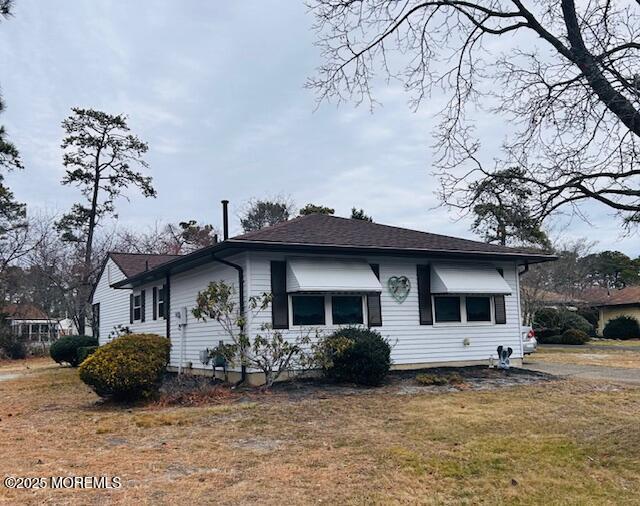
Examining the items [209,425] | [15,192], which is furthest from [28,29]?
[15,192]

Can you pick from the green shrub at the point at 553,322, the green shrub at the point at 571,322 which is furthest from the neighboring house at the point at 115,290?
the green shrub at the point at 571,322

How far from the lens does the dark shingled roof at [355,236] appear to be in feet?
41.3

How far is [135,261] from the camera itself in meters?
23.8

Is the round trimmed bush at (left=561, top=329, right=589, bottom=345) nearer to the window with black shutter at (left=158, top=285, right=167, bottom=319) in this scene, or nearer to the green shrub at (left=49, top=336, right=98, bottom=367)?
the window with black shutter at (left=158, top=285, right=167, bottom=319)

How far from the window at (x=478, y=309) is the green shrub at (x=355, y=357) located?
356 centimetres

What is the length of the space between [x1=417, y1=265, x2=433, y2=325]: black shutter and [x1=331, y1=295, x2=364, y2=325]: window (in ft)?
5.51

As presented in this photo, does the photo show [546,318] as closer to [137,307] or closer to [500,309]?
[500,309]

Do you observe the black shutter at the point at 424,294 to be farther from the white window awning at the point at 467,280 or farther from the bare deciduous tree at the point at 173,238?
the bare deciduous tree at the point at 173,238

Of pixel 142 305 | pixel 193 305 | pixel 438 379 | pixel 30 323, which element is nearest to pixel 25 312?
pixel 30 323

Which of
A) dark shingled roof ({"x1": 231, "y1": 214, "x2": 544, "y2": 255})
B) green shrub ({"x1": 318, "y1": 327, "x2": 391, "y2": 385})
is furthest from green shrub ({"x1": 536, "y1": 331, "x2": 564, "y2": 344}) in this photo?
green shrub ({"x1": 318, "y1": 327, "x2": 391, "y2": 385})

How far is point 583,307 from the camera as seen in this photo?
3769 centimetres

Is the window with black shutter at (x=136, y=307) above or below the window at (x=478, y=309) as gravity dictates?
above

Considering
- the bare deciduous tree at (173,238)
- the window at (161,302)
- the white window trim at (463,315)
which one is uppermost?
the bare deciduous tree at (173,238)

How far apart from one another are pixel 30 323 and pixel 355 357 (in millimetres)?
38138
